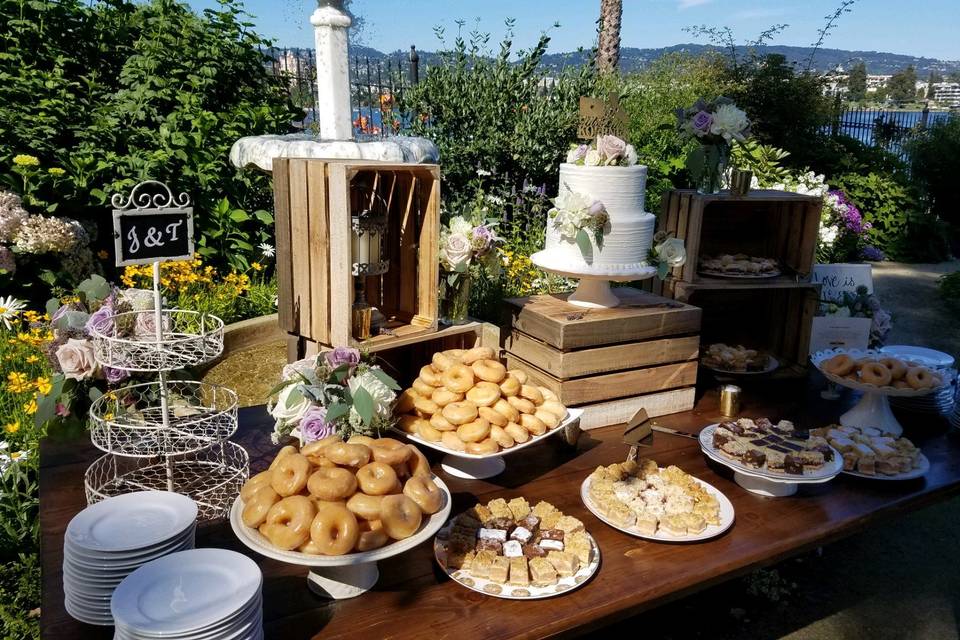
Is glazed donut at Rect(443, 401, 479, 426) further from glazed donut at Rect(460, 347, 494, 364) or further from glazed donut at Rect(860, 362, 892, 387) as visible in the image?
glazed donut at Rect(860, 362, 892, 387)

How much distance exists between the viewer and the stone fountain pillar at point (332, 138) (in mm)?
2541

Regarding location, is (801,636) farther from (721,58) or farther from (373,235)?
(721,58)

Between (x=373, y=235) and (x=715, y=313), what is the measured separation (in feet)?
6.33

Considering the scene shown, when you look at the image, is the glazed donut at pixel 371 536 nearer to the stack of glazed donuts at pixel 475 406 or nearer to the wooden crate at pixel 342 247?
the stack of glazed donuts at pixel 475 406

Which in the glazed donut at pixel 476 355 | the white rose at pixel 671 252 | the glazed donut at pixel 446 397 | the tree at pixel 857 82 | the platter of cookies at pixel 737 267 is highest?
the tree at pixel 857 82

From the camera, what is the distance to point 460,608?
1567 mm

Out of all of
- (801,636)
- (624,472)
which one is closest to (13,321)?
(624,472)

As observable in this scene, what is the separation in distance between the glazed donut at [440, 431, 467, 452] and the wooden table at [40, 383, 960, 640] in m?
0.15

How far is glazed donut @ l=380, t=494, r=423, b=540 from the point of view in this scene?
4.88 feet

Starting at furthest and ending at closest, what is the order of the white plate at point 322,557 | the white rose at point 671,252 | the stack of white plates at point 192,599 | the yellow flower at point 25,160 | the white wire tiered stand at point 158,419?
the yellow flower at point 25,160 → the white rose at point 671,252 → the white wire tiered stand at point 158,419 → the white plate at point 322,557 → the stack of white plates at point 192,599

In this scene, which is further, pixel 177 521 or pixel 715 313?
pixel 715 313

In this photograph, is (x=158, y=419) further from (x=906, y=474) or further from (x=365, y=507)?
(x=906, y=474)

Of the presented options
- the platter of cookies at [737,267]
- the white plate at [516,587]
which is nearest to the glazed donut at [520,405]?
the white plate at [516,587]

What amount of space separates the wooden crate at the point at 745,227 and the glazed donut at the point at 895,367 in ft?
2.03
